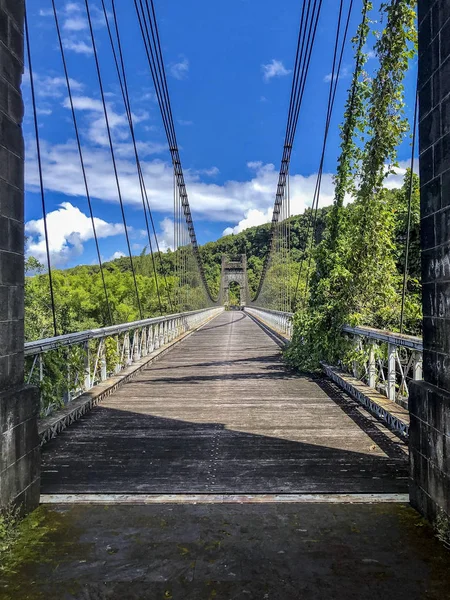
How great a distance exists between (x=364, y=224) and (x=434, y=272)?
4.88 metres

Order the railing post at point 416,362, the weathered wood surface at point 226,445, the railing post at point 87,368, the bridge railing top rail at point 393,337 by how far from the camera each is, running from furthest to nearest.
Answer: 1. the railing post at point 87,368
2. the railing post at point 416,362
3. the bridge railing top rail at point 393,337
4. the weathered wood surface at point 226,445

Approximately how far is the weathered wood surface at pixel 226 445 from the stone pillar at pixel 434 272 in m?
0.50

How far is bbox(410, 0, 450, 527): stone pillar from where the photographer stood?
2262mm

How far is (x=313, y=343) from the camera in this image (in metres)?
7.54

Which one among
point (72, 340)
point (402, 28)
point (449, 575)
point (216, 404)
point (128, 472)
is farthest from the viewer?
point (402, 28)

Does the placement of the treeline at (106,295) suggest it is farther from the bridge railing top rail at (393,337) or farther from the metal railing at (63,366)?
the bridge railing top rail at (393,337)

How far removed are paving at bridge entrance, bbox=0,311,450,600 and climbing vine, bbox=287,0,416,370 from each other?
8.95 ft

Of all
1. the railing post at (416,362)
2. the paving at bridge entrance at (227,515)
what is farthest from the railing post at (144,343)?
the railing post at (416,362)

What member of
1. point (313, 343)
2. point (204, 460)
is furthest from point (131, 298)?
point (204, 460)

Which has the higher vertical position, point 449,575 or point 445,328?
point 445,328

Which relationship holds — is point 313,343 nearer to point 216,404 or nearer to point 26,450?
point 216,404

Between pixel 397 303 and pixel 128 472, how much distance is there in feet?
17.6

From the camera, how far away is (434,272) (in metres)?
2.42

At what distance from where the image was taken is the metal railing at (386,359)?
391cm
